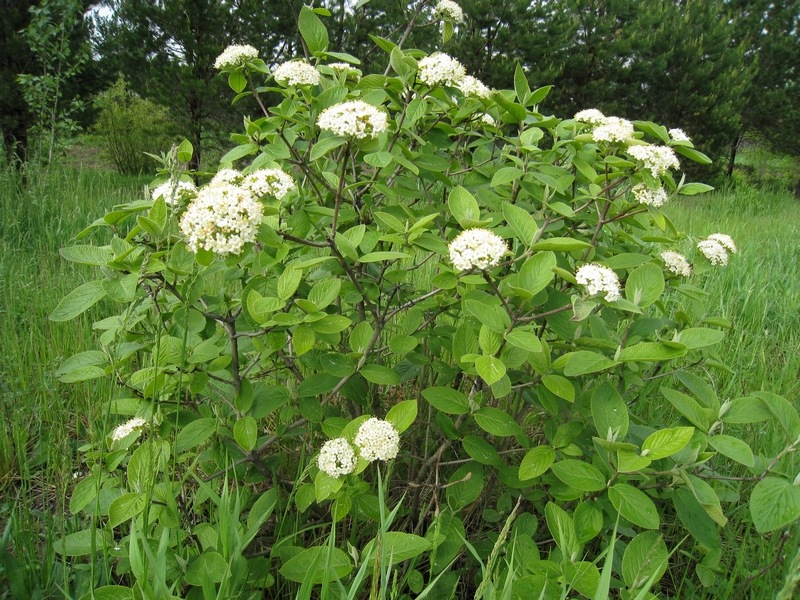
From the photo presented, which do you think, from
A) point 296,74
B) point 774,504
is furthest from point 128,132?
point 774,504

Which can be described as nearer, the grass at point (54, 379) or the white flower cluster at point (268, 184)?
the white flower cluster at point (268, 184)

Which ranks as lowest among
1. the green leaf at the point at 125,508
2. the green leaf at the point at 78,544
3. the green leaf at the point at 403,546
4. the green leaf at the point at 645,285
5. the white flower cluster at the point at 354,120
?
the green leaf at the point at 78,544

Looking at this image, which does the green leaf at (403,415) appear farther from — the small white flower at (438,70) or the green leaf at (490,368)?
the small white flower at (438,70)

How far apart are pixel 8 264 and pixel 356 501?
259 centimetres

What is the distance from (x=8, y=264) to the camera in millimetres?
2957

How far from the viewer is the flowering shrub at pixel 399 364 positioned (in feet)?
3.57

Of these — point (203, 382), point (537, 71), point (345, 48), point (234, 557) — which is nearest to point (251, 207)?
point (203, 382)

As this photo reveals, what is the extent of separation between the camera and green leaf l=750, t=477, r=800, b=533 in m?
1.04

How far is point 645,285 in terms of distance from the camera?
120 cm

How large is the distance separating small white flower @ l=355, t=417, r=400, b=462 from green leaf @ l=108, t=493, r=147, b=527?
1.38 feet

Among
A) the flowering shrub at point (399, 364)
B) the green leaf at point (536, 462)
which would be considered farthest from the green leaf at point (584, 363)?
the green leaf at point (536, 462)

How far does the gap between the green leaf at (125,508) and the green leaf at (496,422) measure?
681 millimetres

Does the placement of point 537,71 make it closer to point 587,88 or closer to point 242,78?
point 587,88

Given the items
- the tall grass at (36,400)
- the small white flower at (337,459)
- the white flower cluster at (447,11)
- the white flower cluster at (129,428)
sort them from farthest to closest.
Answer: the white flower cluster at (447,11) → the tall grass at (36,400) → the white flower cluster at (129,428) → the small white flower at (337,459)
